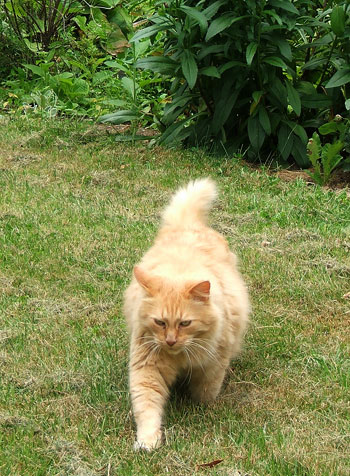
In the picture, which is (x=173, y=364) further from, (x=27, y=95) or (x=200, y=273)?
(x=27, y=95)

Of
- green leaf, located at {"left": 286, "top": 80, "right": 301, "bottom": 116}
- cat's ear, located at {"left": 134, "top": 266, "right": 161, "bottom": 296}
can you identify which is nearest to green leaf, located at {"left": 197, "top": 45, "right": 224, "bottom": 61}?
green leaf, located at {"left": 286, "top": 80, "right": 301, "bottom": 116}

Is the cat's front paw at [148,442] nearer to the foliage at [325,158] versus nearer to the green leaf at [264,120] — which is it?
the foliage at [325,158]

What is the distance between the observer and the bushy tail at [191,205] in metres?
4.62

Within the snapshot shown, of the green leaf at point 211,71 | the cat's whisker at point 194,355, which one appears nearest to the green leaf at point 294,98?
the green leaf at point 211,71

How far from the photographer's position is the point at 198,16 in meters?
7.16

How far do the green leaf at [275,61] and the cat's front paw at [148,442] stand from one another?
14.9ft

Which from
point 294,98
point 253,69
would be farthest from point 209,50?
point 294,98

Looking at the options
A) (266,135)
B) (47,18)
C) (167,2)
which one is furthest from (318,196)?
(47,18)

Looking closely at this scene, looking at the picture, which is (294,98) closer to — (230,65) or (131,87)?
(230,65)

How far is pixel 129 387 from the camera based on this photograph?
3723 millimetres

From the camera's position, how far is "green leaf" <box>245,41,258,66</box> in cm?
699

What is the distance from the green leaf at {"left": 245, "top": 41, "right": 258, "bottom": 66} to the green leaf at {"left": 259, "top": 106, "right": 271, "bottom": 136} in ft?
2.14

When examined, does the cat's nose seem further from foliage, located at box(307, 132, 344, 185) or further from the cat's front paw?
foliage, located at box(307, 132, 344, 185)

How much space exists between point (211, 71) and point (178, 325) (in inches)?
171
